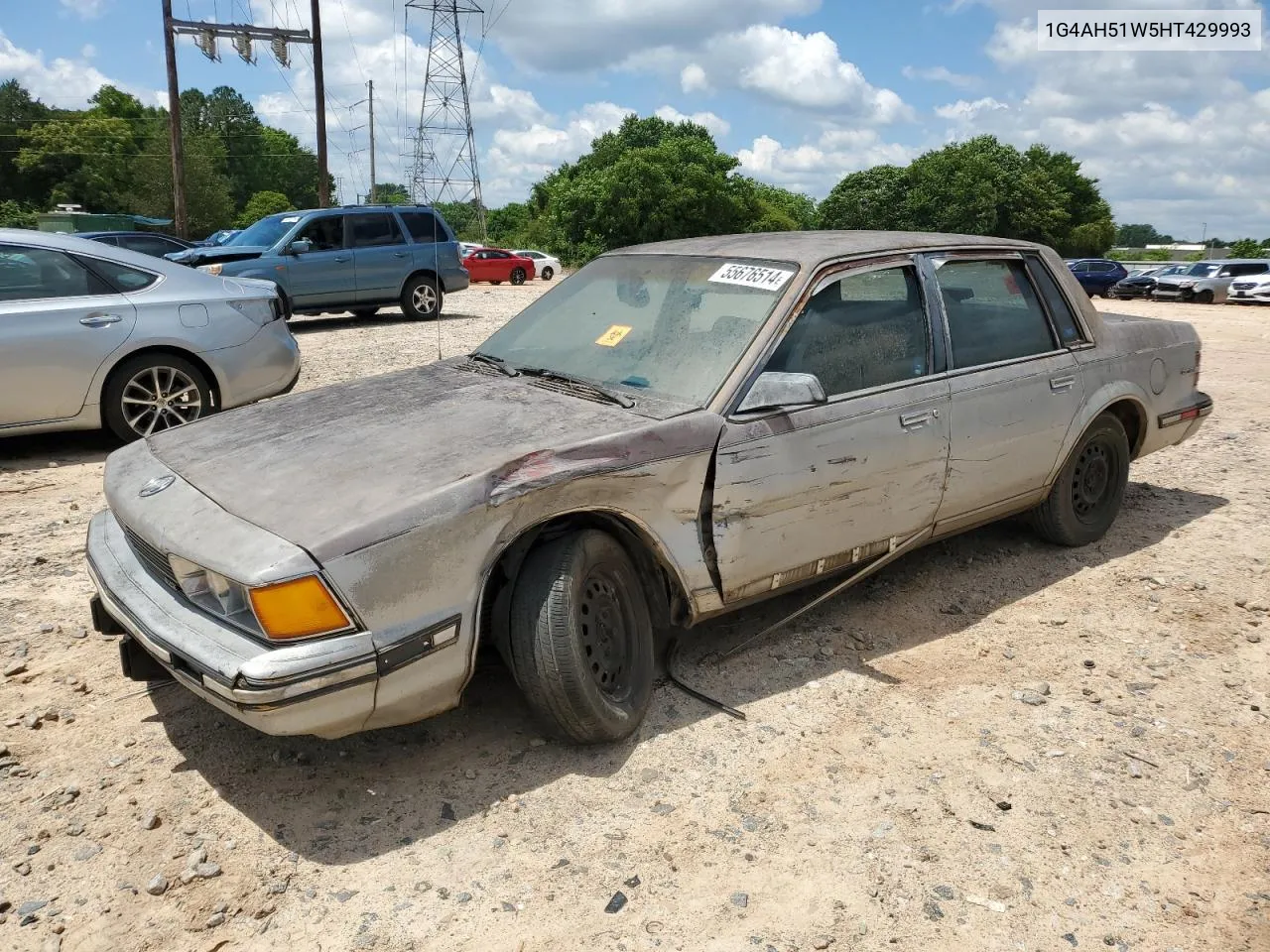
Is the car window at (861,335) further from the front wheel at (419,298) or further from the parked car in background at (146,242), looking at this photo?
the parked car in background at (146,242)

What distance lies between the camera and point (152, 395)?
6797mm

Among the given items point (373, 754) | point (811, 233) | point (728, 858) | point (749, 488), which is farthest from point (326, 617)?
point (811, 233)

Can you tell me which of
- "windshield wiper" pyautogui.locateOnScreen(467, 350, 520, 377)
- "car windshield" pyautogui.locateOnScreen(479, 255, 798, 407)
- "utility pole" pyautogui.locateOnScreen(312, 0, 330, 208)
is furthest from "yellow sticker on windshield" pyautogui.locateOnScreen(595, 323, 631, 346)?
"utility pole" pyautogui.locateOnScreen(312, 0, 330, 208)

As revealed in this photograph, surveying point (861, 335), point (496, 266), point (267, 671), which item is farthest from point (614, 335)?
point (496, 266)

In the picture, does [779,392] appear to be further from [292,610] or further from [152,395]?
[152,395]

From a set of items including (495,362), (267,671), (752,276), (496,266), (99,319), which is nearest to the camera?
(267,671)

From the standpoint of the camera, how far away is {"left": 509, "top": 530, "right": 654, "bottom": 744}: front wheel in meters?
3.00

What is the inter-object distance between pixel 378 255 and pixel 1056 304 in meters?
11.9

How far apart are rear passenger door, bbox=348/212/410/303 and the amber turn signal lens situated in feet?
42.0

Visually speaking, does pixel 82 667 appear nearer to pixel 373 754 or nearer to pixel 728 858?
pixel 373 754

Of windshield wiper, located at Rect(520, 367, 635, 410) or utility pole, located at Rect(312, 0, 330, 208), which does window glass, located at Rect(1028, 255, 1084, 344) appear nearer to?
windshield wiper, located at Rect(520, 367, 635, 410)

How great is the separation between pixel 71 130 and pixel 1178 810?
82010 millimetres

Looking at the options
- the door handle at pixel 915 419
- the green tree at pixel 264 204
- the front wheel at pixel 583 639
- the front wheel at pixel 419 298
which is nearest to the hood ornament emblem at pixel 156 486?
the front wheel at pixel 583 639

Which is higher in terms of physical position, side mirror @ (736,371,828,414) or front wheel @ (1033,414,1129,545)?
side mirror @ (736,371,828,414)
